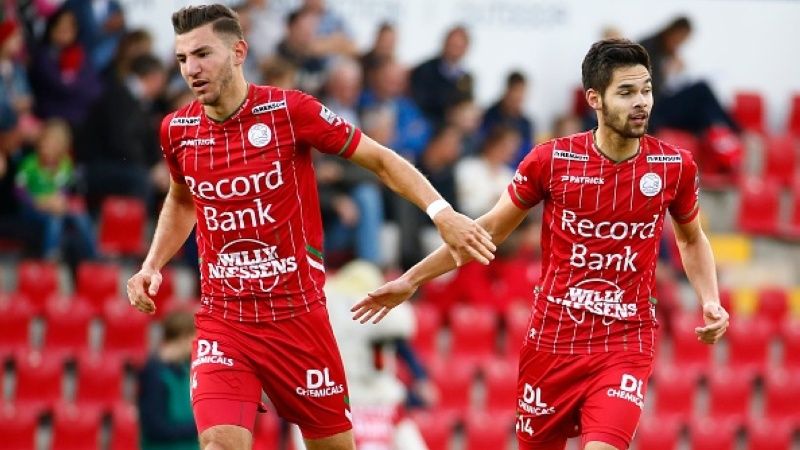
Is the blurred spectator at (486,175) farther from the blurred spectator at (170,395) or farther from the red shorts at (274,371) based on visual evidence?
the red shorts at (274,371)

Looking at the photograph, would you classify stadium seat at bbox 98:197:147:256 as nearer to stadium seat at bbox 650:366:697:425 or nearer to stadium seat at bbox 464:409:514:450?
stadium seat at bbox 464:409:514:450

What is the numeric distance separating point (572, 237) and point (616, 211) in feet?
0.82

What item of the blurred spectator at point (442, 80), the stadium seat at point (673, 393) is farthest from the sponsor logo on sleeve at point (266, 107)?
the blurred spectator at point (442, 80)

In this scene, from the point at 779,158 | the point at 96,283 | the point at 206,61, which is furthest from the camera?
the point at 779,158

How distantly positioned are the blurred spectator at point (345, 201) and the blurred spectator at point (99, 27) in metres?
2.04

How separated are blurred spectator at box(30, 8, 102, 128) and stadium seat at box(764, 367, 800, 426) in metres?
6.70

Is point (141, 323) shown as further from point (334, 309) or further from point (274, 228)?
point (274, 228)

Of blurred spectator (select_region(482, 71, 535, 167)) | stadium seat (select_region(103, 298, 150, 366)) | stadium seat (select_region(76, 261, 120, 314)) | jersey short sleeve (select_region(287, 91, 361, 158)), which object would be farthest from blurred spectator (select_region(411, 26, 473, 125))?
jersey short sleeve (select_region(287, 91, 361, 158))

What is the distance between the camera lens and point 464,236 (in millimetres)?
7375

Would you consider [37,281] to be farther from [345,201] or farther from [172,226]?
[172,226]

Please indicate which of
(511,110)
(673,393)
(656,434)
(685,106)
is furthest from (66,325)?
(685,106)

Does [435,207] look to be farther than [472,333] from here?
No

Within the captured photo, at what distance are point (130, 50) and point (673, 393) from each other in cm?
570

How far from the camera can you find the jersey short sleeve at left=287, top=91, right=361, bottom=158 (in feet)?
25.1
